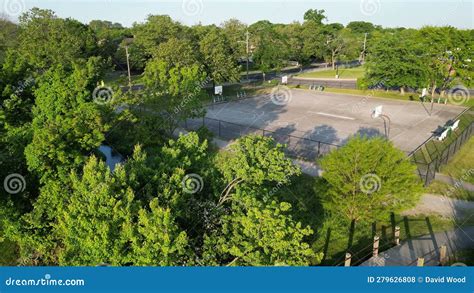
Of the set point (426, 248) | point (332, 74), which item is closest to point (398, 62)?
point (332, 74)

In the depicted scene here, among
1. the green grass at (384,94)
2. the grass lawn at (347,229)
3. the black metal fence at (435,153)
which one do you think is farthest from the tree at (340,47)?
the grass lawn at (347,229)

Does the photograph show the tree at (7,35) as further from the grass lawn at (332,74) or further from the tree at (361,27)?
the tree at (361,27)

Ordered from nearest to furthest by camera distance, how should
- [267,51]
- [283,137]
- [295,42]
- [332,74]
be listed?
[283,137], [267,51], [295,42], [332,74]

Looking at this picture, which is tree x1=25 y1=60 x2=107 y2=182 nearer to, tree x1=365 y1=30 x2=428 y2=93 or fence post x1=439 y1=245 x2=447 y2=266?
fence post x1=439 y1=245 x2=447 y2=266

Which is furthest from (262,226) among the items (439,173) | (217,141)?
(217,141)

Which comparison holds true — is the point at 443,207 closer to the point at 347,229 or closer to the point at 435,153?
the point at 347,229

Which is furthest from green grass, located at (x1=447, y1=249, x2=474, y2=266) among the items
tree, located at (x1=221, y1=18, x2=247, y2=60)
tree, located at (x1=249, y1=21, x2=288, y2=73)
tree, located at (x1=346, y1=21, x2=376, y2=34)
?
tree, located at (x1=346, y1=21, x2=376, y2=34)
